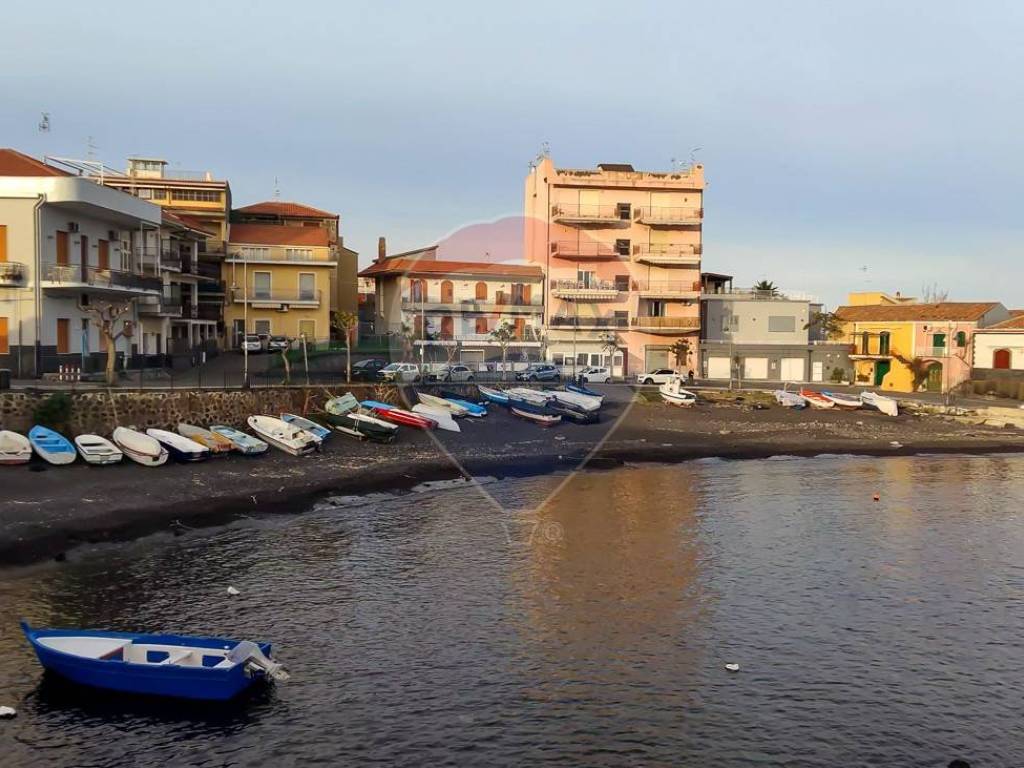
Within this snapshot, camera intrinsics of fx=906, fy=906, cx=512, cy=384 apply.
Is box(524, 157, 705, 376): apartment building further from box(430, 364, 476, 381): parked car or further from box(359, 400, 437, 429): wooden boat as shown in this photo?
box(359, 400, 437, 429): wooden boat

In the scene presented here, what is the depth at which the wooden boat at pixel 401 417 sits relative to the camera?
54.6m

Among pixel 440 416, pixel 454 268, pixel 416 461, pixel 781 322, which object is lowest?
pixel 416 461

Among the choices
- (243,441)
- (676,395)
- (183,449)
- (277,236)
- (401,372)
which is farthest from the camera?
(277,236)

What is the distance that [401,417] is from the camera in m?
54.6

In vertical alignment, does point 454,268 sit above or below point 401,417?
above

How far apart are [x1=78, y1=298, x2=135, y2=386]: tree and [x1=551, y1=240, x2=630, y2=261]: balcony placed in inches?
1641

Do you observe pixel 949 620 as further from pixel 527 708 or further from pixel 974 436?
pixel 974 436

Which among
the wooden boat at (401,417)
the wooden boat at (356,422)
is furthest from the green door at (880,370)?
the wooden boat at (356,422)

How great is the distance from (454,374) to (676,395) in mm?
16919

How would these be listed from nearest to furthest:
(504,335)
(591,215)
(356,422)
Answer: (356,422) < (504,335) < (591,215)

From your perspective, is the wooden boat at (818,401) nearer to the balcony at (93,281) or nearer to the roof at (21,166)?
the balcony at (93,281)

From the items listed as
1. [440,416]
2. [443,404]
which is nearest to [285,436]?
[440,416]

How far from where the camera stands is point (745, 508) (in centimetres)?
4178

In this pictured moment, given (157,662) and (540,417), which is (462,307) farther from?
(157,662)
